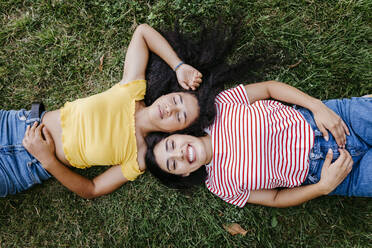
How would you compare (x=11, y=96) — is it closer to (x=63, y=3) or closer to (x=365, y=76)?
(x=63, y=3)

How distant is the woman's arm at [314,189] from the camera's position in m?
2.81

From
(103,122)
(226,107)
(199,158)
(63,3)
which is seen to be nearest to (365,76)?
(226,107)

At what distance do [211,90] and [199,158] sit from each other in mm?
831

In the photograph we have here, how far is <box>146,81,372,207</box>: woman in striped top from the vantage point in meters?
2.80

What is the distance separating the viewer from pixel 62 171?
10.3 feet

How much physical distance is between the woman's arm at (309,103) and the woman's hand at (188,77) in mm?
586

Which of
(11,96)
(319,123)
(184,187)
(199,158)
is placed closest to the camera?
(199,158)

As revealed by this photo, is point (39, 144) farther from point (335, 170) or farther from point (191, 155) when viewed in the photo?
point (335, 170)

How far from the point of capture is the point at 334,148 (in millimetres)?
2900

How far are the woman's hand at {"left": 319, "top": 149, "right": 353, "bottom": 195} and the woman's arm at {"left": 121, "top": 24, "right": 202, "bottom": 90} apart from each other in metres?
1.64

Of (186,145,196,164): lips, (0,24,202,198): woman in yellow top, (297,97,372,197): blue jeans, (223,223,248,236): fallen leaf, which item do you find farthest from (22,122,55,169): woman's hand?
(297,97,372,197): blue jeans

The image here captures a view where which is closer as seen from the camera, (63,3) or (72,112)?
(72,112)

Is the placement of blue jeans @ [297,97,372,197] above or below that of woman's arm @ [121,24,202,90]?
below

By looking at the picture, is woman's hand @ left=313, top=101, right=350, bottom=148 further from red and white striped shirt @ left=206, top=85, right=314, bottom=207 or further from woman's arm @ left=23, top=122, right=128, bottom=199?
woman's arm @ left=23, top=122, right=128, bottom=199
